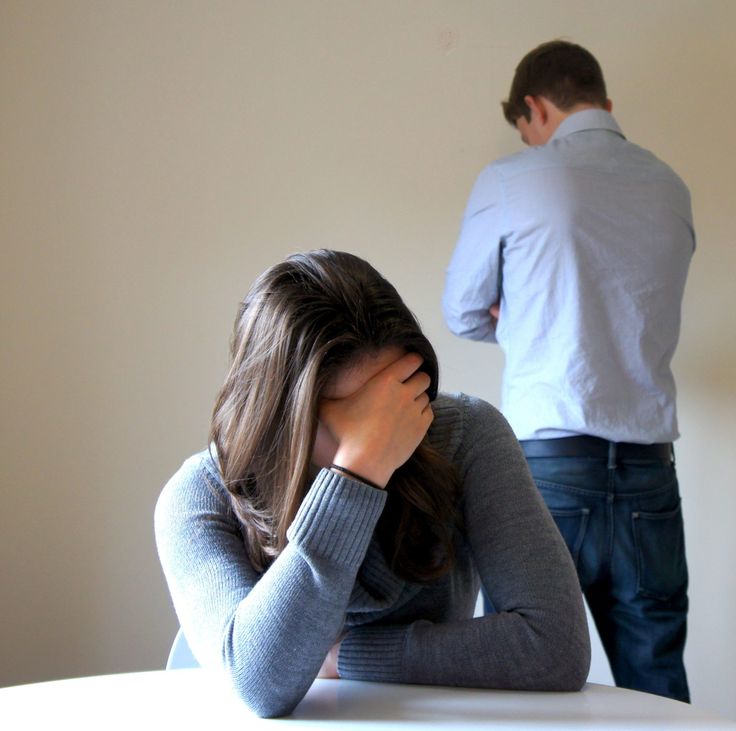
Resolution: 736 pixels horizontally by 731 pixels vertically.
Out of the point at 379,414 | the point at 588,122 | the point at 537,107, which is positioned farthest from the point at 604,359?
the point at 379,414

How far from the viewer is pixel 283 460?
105 centimetres

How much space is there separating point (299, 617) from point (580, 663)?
A: 315mm

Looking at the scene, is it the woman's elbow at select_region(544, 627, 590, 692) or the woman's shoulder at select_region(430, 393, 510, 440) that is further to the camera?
the woman's shoulder at select_region(430, 393, 510, 440)

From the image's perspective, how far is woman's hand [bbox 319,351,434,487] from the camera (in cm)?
102

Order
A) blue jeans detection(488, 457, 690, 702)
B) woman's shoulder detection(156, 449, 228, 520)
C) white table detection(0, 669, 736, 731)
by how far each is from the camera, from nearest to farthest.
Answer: white table detection(0, 669, 736, 731) < woman's shoulder detection(156, 449, 228, 520) < blue jeans detection(488, 457, 690, 702)

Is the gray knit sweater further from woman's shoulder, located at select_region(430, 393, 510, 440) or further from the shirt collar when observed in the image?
the shirt collar

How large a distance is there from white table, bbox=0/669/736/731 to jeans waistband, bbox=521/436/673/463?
71 centimetres

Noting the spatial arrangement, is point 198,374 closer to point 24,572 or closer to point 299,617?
point 24,572

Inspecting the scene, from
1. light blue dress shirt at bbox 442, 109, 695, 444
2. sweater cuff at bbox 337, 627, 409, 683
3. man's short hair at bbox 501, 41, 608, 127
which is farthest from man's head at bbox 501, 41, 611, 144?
sweater cuff at bbox 337, 627, 409, 683

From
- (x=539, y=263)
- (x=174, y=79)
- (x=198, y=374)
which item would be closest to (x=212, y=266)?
(x=198, y=374)

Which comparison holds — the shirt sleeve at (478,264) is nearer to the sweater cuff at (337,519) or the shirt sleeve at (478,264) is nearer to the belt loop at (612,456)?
the belt loop at (612,456)

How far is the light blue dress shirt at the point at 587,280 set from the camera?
5.52 ft

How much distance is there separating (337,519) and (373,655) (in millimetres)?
164

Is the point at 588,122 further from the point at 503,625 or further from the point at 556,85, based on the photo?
the point at 503,625
